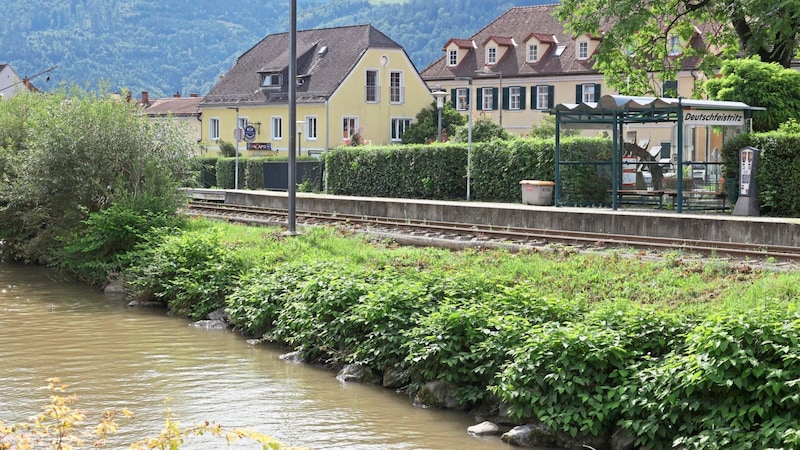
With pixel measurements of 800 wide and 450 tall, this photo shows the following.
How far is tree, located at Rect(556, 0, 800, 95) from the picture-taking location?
1227 inches

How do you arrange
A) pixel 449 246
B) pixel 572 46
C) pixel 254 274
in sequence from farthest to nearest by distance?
pixel 572 46
pixel 449 246
pixel 254 274

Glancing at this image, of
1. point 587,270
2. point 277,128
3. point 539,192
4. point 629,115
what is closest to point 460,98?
point 277,128

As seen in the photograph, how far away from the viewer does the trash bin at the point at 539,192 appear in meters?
29.6

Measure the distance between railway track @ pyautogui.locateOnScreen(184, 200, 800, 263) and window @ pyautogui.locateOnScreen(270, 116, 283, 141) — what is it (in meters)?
37.6

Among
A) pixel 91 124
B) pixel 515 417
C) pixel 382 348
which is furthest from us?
pixel 91 124

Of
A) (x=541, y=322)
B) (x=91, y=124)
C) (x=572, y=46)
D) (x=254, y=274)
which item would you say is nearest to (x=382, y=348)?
(x=541, y=322)

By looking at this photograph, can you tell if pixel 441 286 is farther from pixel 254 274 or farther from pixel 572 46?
pixel 572 46

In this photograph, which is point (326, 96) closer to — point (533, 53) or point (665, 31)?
point (533, 53)

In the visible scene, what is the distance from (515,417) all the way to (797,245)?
1061cm

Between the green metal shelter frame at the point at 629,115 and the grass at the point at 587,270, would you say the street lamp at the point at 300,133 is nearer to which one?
the green metal shelter frame at the point at 629,115

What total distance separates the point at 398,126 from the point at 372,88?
3.21m

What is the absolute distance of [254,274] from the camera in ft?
61.1

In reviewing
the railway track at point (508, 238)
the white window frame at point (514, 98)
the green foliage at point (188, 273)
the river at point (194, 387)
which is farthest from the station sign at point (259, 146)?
the river at point (194, 387)

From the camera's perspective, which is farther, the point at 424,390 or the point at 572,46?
the point at 572,46
